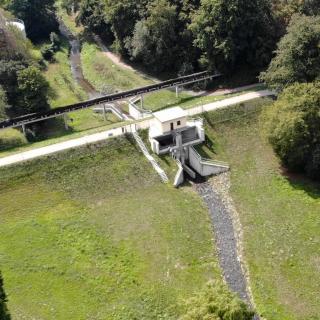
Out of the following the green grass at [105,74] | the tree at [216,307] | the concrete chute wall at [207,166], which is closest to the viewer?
the tree at [216,307]

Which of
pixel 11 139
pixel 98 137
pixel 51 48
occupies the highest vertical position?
pixel 51 48

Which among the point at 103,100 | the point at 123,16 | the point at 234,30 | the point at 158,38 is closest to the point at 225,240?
the point at 103,100

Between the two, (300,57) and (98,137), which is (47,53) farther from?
(300,57)

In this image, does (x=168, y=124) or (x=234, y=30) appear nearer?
(x=168, y=124)

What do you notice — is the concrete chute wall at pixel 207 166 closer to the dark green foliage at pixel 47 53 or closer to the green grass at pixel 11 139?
the green grass at pixel 11 139

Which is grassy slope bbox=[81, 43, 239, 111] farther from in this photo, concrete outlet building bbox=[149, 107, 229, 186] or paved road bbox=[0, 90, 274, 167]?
concrete outlet building bbox=[149, 107, 229, 186]

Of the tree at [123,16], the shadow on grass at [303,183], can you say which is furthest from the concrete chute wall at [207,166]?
the tree at [123,16]

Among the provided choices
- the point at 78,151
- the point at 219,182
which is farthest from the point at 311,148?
the point at 78,151
